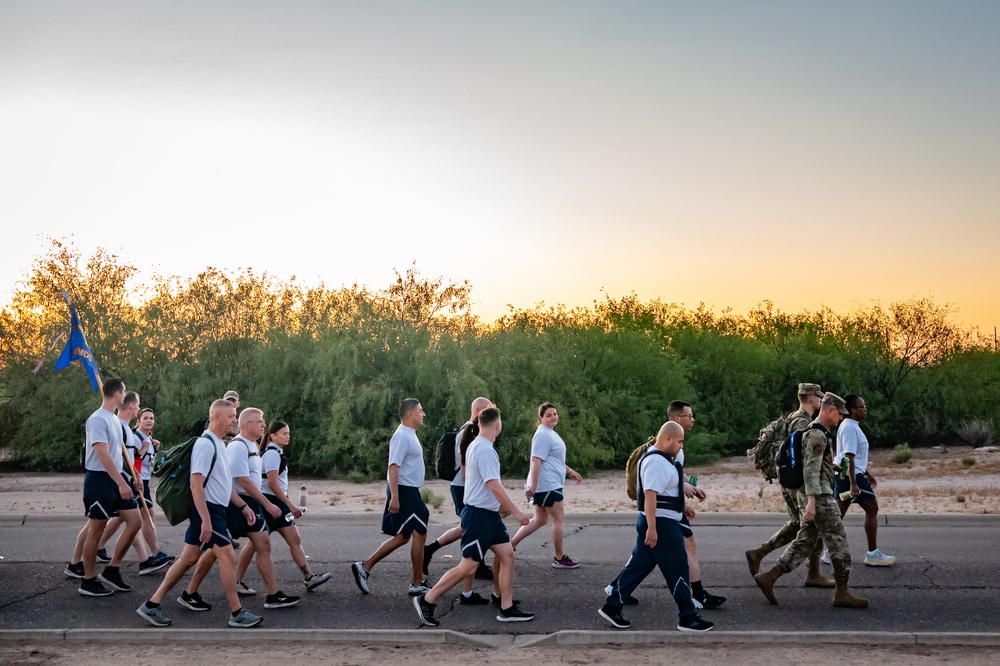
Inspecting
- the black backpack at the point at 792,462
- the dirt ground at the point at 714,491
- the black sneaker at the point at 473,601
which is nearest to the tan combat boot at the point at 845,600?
the black backpack at the point at 792,462

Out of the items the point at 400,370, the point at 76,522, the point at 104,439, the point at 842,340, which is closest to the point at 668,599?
the point at 104,439

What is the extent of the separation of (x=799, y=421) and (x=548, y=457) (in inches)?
97.8

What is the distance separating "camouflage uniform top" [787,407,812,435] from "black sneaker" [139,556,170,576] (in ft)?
21.3

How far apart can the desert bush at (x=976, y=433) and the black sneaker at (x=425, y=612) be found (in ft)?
107

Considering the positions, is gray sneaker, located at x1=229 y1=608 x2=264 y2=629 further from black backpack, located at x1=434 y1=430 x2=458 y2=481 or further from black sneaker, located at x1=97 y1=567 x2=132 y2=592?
black backpack, located at x1=434 y1=430 x2=458 y2=481

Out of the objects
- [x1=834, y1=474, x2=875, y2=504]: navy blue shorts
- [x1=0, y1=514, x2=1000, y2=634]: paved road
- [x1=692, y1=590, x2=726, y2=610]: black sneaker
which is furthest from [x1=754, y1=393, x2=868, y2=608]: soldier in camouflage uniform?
[x1=834, y1=474, x2=875, y2=504]: navy blue shorts

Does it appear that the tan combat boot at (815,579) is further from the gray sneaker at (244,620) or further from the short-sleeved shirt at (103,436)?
the short-sleeved shirt at (103,436)

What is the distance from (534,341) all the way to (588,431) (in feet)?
9.48

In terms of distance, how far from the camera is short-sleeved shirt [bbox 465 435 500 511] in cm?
759

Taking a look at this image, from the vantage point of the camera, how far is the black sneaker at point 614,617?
743 centimetres

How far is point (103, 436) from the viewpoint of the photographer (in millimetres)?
8625

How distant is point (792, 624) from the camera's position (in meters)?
7.59

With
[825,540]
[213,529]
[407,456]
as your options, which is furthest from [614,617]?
[213,529]

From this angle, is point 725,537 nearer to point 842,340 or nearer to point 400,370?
point 400,370
